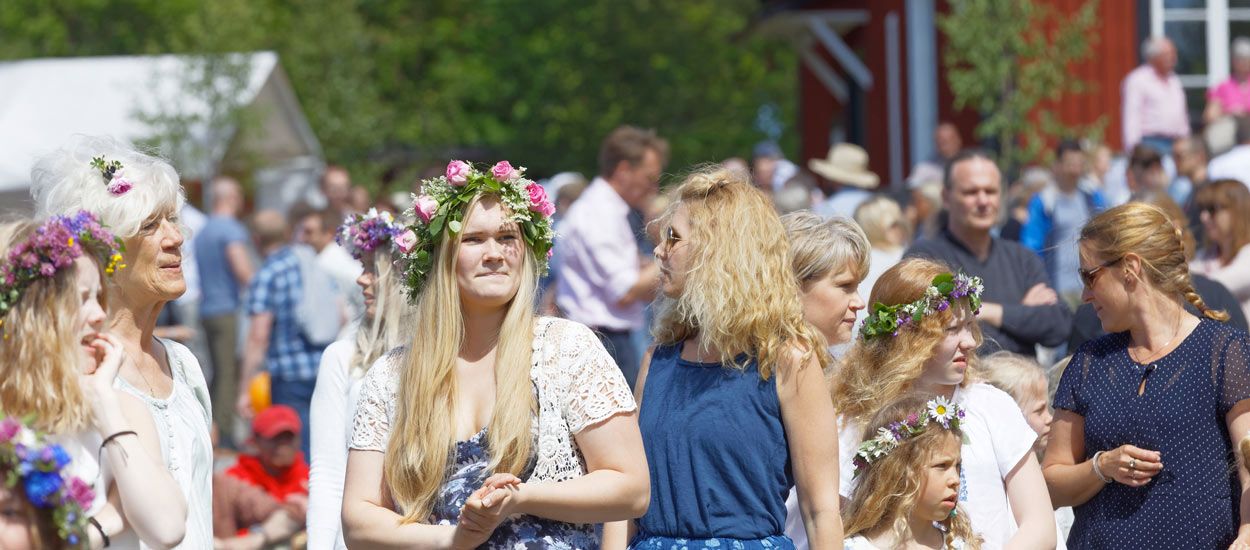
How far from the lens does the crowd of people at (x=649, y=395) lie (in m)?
3.53

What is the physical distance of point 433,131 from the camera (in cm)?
3419

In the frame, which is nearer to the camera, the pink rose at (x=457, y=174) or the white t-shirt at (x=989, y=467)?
the pink rose at (x=457, y=174)

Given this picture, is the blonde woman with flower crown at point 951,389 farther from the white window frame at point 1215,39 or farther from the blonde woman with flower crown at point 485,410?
the white window frame at point 1215,39

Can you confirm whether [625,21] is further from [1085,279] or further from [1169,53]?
[1085,279]

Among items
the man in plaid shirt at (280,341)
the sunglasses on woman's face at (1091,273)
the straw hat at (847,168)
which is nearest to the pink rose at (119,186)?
the sunglasses on woman's face at (1091,273)

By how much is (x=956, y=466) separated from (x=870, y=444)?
0.84 ft

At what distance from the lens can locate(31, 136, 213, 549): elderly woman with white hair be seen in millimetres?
4176

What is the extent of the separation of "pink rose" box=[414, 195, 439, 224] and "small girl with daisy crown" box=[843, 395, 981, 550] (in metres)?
1.48

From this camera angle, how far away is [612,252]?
8281mm

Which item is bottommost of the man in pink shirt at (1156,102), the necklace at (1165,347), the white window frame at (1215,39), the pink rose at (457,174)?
the necklace at (1165,347)

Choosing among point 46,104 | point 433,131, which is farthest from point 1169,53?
point 433,131

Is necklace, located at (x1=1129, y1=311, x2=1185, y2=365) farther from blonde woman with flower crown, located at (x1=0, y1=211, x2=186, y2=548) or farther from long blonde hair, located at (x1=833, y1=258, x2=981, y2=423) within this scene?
blonde woman with flower crown, located at (x1=0, y1=211, x2=186, y2=548)

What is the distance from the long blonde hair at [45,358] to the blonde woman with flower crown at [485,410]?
721mm

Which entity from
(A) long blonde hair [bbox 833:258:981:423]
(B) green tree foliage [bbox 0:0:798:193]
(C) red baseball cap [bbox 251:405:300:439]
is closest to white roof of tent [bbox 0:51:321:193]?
(B) green tree foliage [bbox 0:0:798:193]
